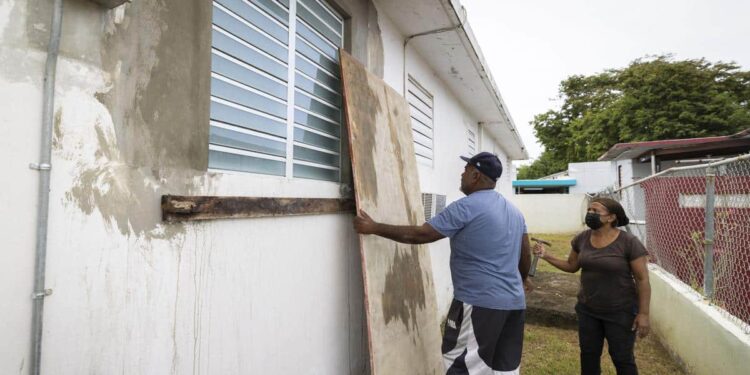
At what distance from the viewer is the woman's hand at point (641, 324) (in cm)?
292

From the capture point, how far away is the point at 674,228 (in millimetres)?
5125


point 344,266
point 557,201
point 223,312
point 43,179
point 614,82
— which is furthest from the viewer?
point 614,82

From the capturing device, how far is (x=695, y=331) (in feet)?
12.4

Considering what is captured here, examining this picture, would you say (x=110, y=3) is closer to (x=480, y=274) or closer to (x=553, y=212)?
(x=480, y=274)

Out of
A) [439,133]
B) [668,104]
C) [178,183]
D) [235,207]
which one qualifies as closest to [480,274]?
[235,207]

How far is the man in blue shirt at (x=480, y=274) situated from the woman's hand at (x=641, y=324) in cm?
94

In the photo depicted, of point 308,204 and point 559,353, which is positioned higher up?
point 308,204

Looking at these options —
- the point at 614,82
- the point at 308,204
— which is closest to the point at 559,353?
the point at 308,204

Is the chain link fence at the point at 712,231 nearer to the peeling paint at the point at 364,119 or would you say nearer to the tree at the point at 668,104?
the peeling paint at the point at 364,119

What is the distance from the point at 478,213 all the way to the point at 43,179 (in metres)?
2.22

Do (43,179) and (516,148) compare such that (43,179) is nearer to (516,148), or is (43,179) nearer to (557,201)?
(516,148)

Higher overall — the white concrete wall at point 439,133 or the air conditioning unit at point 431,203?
the white concrete wall at point 439,133

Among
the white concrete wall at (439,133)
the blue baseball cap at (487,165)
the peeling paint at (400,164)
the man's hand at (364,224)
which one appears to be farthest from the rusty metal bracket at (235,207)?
the white concrete wall at (439,133)

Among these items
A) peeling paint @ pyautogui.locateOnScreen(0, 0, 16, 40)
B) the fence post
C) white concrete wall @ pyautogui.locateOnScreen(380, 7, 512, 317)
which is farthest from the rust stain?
the fence post
